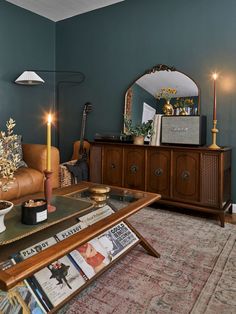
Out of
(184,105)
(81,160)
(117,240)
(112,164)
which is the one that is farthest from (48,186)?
(184,105)

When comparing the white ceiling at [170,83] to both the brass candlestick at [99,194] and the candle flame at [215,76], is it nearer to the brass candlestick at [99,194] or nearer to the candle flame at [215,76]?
the candle flame at [215,76]

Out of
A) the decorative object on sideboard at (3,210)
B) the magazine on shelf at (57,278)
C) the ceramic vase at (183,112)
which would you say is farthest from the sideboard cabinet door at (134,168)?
the decorative object on sideboard at (3,210)

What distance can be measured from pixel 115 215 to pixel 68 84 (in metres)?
3.10

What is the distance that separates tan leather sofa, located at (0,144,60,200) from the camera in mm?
2248

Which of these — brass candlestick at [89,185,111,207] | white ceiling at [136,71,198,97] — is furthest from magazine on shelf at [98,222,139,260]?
white ceiling at [136,71,198,97]

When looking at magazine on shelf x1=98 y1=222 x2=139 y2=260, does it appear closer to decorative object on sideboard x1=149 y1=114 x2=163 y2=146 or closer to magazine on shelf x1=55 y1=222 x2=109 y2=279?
magazine on shelf x1=55 y1=222 x2=109 y2=279

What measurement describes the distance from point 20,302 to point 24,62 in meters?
3.30

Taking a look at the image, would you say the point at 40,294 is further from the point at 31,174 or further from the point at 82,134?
the point at 82,134

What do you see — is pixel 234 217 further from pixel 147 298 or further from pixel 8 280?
pixel 8 280

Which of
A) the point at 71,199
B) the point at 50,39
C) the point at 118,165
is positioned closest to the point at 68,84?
the point at 50,39

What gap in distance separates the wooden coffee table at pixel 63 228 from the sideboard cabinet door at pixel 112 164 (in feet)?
3.54

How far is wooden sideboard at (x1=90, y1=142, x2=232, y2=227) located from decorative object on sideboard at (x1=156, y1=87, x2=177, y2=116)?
460 mm

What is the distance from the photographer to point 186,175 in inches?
98.0

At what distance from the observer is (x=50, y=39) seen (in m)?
3.93
